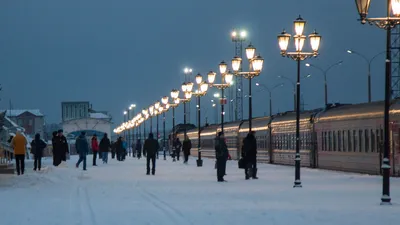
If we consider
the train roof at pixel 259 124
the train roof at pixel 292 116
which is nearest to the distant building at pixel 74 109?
the train roof at pixel 259 124

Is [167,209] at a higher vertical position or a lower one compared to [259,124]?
lower

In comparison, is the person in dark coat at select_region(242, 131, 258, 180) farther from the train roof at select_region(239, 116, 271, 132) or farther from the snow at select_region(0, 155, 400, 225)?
the train roof at select_region(239, 116, 271, 132)

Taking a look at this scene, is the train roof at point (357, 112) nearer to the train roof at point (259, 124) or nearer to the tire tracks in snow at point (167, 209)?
the tire tracks in snow at point (167, 209)

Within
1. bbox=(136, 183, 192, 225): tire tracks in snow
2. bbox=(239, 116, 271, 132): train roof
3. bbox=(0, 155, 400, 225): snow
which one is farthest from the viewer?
bbox=(239, 116, 271, 132): train roof

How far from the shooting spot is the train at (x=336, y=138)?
35.4 metres

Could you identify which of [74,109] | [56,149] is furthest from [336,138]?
[74,109]

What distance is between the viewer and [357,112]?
3878cm

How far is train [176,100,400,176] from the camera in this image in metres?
35.4

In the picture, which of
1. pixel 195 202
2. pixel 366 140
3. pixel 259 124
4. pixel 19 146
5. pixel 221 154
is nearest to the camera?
pixel 195 202

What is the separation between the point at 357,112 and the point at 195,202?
18318 mm

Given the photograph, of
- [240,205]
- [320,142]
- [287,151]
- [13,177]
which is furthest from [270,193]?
[287,151]

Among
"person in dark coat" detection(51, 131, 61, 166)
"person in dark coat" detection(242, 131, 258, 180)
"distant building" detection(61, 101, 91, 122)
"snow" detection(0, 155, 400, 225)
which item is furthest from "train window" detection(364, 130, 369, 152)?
"distant building" detection(61, 101, 91, 122)

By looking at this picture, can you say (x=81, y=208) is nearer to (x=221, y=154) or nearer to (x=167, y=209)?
(x=167, y=209)

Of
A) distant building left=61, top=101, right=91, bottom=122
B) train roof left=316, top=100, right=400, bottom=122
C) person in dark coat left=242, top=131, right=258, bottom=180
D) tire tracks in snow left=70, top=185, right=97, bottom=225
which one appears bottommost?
tire tracks in snow left=70, top=185, right=97, bottom=225
